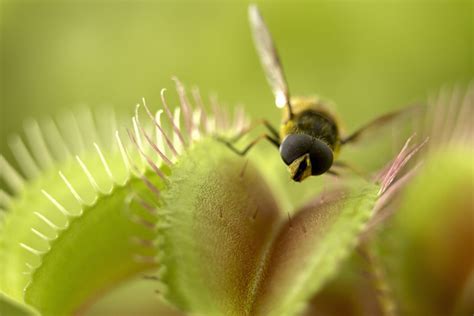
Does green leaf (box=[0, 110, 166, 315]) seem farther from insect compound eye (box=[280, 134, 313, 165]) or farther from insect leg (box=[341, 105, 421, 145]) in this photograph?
insect leg (box=[341, 105, 421, 145])

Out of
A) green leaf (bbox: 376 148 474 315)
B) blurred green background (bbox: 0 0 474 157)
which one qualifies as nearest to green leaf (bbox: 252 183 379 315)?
green leaf (bbox: 376 148 474 315)

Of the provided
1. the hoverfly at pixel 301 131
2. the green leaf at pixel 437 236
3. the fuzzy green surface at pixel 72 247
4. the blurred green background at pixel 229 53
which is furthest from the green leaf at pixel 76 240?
the blurred green background at pixel 229 53

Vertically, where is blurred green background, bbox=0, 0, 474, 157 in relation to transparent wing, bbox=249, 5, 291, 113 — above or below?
below

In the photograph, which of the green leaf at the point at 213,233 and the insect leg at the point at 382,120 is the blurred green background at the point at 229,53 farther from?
the green leaf at the point at 213,233

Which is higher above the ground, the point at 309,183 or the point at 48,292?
the point at 48,292

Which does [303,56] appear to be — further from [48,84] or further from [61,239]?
[61,239]

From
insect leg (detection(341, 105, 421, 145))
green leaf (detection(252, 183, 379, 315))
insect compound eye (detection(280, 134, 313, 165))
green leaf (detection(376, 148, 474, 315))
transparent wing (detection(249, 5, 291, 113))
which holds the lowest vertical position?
green leaf (detection(376, 148, 474, 315))

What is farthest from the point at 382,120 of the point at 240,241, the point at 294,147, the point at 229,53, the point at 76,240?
the point at 229,53

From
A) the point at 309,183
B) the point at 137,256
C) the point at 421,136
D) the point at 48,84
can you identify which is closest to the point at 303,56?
the point at 309,183
